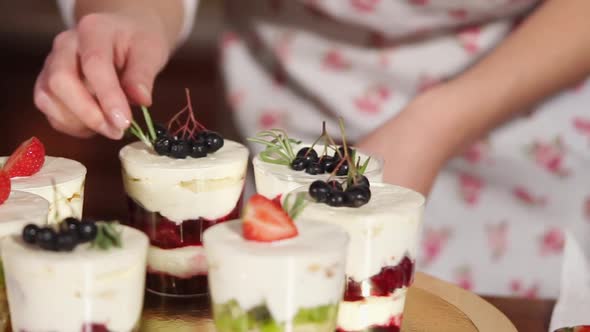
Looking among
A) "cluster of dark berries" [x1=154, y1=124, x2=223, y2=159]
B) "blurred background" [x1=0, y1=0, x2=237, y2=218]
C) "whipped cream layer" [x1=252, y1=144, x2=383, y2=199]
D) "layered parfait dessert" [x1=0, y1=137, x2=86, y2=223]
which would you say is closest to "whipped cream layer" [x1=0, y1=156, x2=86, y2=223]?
"layered parfait dessert" [x1=0, y1=137, x2=86, y2=223]

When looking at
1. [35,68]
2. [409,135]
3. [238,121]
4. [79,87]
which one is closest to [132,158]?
[79,87]

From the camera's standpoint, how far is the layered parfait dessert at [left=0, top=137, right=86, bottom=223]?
1044 mm

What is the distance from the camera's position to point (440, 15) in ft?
4.98

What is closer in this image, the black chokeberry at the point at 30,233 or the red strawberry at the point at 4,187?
the black chokeberry at the point at 30,233

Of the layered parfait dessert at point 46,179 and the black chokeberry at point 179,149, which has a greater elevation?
the black chokeberry at point 179,149

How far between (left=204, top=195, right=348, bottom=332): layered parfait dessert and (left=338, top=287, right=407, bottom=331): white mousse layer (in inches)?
3.7

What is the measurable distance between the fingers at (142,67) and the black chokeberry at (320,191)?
32 centimetres

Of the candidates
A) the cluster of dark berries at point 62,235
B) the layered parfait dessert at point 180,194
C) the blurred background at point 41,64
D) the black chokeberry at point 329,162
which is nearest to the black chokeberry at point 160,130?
the layered parfait dessert at point 180,194

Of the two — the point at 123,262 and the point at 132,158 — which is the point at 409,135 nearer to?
the point at 132,158

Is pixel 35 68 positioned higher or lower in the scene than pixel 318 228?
lower

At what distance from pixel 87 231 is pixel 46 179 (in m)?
0.25

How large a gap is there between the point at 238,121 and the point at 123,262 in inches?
34.5

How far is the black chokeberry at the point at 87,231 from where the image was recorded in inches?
33.3

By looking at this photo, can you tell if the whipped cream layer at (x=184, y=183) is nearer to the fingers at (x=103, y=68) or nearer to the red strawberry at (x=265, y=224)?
the fingers at (x=103, y=68)
